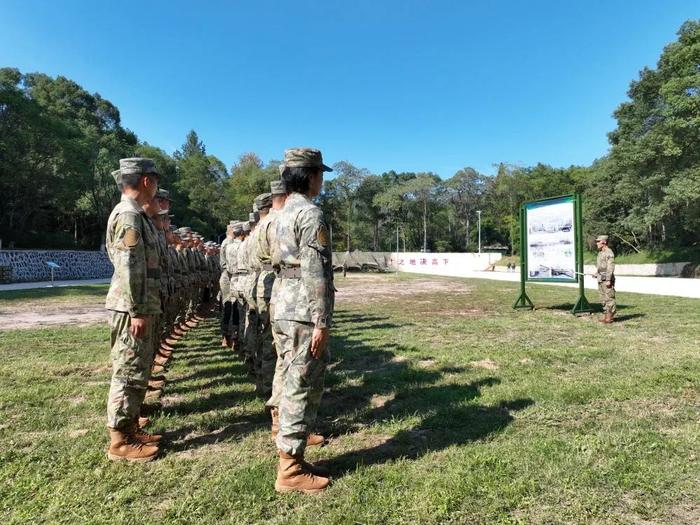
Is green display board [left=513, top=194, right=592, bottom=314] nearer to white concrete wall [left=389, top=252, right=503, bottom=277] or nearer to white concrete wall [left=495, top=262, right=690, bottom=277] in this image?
white concrete wall [left=495, top=262, right=690, bottom=277]

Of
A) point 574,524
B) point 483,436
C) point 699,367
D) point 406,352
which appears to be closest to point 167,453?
point 483,436

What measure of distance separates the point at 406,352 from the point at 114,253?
4.23m

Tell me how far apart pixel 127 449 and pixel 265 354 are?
1.54 m

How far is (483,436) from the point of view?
3.58 m

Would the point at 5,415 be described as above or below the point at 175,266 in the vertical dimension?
below

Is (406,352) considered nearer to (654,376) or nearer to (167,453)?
(654,376)

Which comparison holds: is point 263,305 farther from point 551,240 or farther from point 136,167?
point 551,240

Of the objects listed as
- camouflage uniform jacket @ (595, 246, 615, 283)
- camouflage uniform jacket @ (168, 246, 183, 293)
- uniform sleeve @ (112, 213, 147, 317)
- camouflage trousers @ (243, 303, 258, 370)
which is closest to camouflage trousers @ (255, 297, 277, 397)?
camouflage trousers @ (243, 303, 258, 370)

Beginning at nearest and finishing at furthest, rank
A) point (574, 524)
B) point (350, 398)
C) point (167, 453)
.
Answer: point (574, 524) < point (167, 453) < point (350, 398)

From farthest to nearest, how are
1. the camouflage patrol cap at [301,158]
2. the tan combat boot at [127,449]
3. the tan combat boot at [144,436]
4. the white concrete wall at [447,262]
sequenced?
1. the white concrete wall at [447,262]
2. the tan combat boot at [144,436]
3. the tan combat boot at [127,449]
4. the camouflage patrol cap at [301,158]

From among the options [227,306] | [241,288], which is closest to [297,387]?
[241,288]

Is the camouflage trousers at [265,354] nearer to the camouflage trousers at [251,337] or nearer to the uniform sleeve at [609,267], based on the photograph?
the camouflage trousers at [251,337]

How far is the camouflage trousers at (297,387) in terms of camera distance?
291 cm

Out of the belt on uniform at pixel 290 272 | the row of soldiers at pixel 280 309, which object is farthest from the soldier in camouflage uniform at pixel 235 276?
the belt on uniform at pixel 290 272
